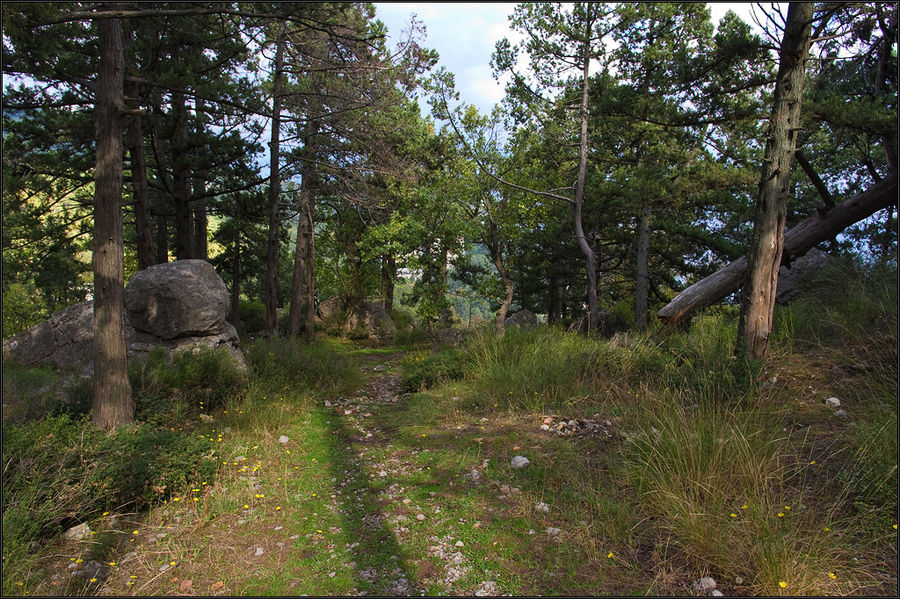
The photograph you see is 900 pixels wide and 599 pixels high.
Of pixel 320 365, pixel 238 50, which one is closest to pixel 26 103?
pixel 238 50

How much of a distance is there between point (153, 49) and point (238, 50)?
1758 mm

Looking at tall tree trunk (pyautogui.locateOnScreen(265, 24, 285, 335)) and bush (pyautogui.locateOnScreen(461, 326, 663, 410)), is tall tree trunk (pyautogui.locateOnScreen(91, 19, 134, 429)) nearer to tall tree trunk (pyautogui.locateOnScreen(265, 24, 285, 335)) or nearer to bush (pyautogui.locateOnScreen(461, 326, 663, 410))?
bush (pyautogui.locateOnScreen(461, 326, 663, 410))

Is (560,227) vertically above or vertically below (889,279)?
above

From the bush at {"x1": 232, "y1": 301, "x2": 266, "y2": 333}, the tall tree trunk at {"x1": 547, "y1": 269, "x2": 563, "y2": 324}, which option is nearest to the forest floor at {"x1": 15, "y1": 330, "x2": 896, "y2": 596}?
the tall tree trunk at {"x1": 547, "y1": 269, "x2": 563, "y2": 324}

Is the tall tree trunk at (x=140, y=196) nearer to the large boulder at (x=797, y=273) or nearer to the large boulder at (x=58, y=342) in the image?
the large boulder at (x=58, y=342)

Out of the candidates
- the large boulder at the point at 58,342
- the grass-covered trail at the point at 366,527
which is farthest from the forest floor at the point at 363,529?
the large boulder at the point at 58,342

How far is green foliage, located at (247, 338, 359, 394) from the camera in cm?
755

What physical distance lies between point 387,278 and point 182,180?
11773 millimetres

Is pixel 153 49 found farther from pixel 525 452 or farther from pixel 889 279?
pixel 889 279

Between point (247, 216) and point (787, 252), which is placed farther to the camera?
point (247, 216)

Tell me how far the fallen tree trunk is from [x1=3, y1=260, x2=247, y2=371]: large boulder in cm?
873

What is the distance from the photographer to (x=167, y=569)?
3.08 m

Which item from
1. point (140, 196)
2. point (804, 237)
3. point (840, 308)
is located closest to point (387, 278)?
point (140, 196)

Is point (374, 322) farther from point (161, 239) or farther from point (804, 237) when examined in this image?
point (804, 237)
